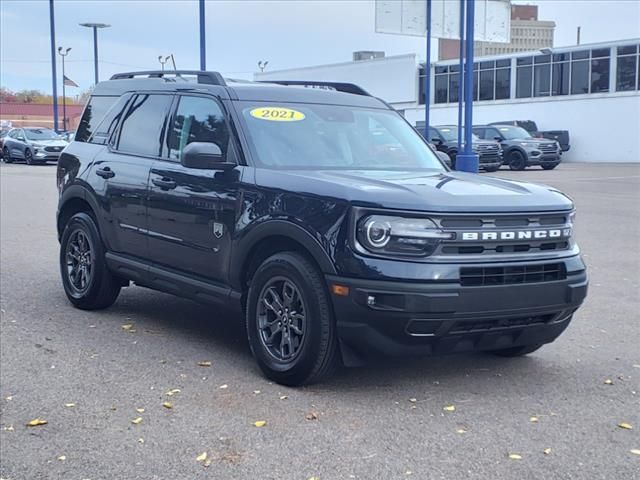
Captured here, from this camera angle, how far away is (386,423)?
4.72m

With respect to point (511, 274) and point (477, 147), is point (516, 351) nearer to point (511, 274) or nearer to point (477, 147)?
point (511, 274)

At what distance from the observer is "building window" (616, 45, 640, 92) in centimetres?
4561

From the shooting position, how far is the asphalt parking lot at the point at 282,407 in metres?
4.16

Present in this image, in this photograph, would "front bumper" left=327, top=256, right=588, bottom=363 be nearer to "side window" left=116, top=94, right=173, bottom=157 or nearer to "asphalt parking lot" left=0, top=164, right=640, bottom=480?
"asphalt parking lot" left=0, top=164, right=640, bottom=480

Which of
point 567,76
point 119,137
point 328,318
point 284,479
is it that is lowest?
point 284,479

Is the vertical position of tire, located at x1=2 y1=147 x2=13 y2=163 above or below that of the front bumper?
above

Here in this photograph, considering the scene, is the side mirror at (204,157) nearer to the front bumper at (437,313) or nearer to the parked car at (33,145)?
the front bumper at (437,313)

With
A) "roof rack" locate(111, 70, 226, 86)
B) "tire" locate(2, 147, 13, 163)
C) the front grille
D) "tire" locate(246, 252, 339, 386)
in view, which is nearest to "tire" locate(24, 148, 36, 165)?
"tire" locate(2, 147, 13, 163)

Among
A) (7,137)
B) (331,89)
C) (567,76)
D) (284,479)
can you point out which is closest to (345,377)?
(284,479)

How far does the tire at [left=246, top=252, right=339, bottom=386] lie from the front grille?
829 mm

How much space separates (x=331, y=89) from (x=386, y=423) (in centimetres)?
332

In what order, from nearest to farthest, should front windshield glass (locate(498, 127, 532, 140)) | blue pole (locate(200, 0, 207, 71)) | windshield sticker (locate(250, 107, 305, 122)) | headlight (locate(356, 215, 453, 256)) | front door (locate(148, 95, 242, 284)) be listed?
1. headlight (locate(356, 215, 453, 256))
2. front door (locate(148, 95, 242, 284))
3. windshield sticker (locate(250, 107, 305, 122))
4. blue pole (locate(200, 0, 207, 71))
5. front windshield glass (locate(498, 127, 532, 140))

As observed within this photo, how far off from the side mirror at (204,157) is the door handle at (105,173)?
4.90ft

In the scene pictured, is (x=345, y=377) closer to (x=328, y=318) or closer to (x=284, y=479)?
(x=328, y=318)
